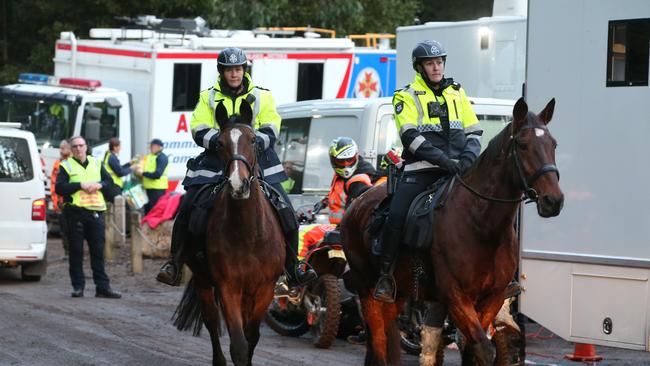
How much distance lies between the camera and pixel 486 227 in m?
9.49

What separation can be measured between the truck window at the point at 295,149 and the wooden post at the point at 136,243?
4149mm

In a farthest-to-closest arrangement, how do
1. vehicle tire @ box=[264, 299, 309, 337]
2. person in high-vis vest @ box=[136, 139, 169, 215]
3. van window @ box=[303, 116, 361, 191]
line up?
1. person in high-vis vest @ box=[136, 139, 169, 215]
2. van window @ box=[303, 116, 361, 191]
3. vehicle tire @ box=[264, 299, 309, 337]

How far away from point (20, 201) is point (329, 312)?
22.1 ft

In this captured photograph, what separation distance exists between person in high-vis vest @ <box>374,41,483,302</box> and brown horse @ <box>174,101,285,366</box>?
89 cm

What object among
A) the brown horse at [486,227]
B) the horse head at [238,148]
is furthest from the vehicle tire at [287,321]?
the horse head at [238,148]

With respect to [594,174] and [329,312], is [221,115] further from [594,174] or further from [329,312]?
[329,312]

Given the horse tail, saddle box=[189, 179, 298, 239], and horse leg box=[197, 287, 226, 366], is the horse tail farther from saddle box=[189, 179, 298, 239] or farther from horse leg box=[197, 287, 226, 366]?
saddle box=[189, 179, 298, 239]

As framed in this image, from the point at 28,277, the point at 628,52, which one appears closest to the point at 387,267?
the point at 628,52

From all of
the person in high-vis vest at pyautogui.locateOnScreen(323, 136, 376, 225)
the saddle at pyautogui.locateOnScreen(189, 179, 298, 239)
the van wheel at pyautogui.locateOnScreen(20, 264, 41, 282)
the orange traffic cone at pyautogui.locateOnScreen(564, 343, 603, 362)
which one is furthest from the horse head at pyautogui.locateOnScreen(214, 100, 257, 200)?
the van wheel at pyautogui.locateOnScreen(20, 264, 41, 282)

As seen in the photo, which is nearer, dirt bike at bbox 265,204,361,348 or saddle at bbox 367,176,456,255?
saddle at bbox 367,176,456,255

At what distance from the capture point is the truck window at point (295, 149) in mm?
15719

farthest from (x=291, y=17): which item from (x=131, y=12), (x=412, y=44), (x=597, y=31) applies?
(x=597, y=31)

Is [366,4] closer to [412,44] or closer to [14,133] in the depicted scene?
[412,44]

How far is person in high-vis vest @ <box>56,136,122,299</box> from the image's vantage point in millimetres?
17125
